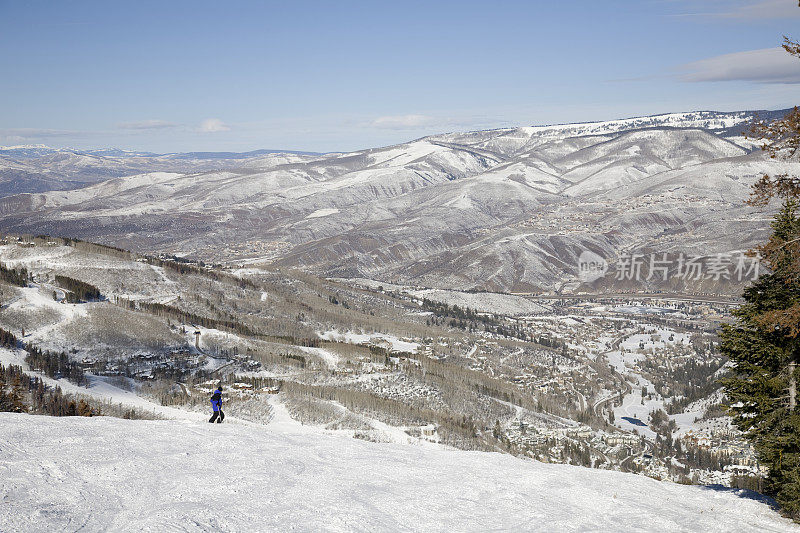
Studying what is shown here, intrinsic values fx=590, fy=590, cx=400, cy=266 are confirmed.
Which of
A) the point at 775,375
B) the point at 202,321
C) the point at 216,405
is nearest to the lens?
the point at 775,375

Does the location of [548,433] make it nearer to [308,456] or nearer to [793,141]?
[308,456]

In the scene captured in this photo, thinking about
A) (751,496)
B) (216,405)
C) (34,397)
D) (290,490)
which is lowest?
(34,397)

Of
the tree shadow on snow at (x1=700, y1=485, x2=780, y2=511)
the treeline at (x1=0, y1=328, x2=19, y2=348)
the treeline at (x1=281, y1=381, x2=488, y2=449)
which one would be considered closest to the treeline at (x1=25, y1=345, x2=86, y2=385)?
the treeline at (x1=0, y1=328, x2=19, y2=348)

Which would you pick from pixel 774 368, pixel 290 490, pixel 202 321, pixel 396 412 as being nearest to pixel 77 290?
pixel 202 321

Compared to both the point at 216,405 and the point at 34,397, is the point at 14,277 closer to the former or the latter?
the point at 34,397

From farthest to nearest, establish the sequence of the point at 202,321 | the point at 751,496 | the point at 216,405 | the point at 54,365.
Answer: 1. the point at 202,321
2. the point at 54,365
3. the point at 216,405
4. the point at 751,496

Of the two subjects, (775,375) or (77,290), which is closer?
(775,375)

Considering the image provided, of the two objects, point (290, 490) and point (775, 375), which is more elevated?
point (775, 375)
